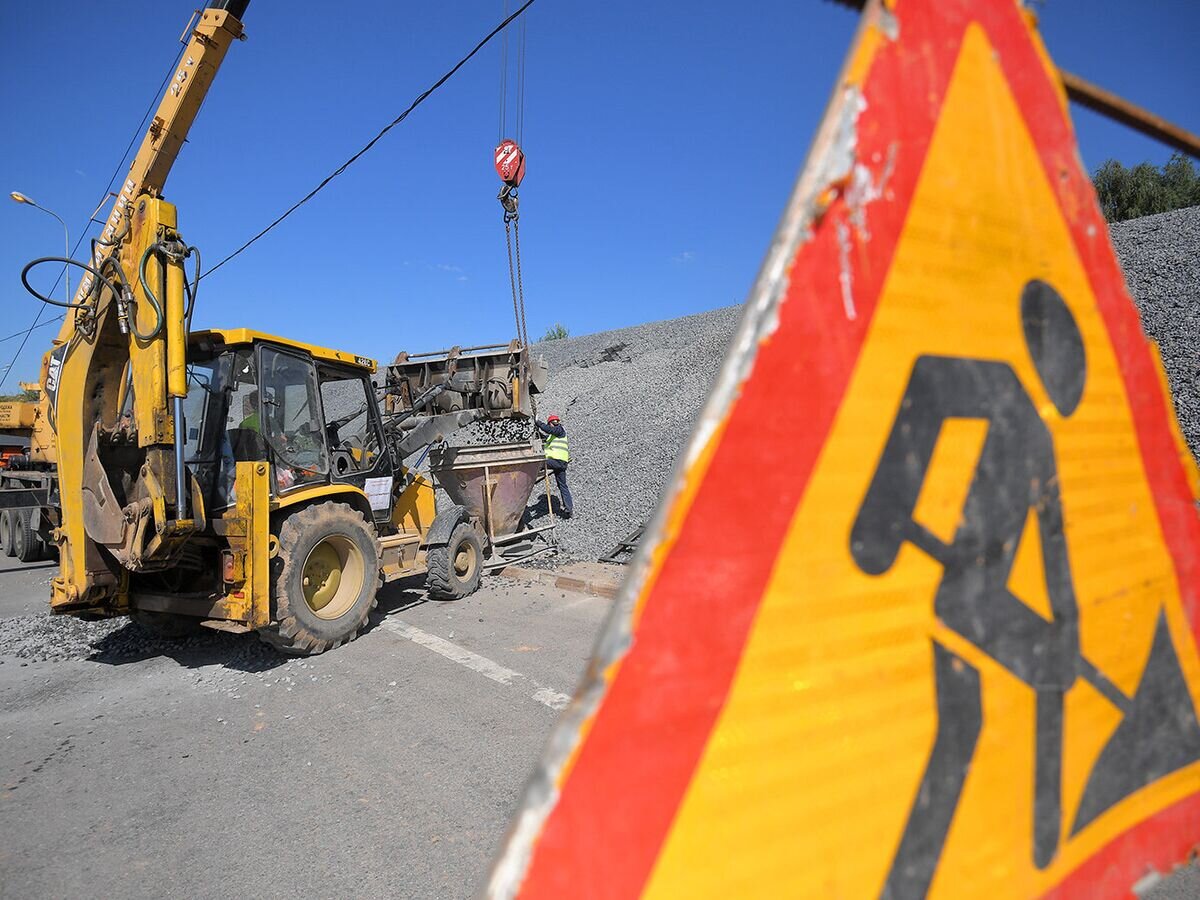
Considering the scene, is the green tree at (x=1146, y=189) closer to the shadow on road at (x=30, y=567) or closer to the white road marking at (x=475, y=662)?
the white road marking at (x=475, y=662)

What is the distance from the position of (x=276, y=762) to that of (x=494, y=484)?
16.4 feet

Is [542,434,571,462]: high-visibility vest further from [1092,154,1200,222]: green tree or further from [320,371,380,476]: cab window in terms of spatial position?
[1092,154,1200,222]: green tree

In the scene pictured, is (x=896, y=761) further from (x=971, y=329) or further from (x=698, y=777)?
(x=971, y=329)

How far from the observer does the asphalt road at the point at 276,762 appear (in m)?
2.85

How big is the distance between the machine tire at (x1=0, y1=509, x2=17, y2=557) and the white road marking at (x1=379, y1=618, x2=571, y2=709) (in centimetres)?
942

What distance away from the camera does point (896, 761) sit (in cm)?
78

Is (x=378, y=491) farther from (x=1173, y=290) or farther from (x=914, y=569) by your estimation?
(x=1173, y=290)

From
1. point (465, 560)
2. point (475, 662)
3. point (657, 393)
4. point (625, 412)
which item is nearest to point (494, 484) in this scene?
point (465, 560)

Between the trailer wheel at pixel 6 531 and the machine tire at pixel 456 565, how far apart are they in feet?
30.2

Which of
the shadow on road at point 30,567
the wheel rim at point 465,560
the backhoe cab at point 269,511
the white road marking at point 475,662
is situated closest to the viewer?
the white road marking at point 475,662

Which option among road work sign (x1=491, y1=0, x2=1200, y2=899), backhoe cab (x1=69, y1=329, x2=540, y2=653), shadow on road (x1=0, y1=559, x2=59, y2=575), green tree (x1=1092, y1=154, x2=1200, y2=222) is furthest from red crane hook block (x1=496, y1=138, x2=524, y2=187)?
green tree (x1=1092, y1=154, x2=1200, y2=222)

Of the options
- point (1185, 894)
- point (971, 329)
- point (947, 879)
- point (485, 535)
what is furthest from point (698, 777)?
point (485, 535)


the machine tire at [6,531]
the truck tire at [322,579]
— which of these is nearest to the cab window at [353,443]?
the truck tire at [322,579]

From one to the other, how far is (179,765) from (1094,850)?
14.5 ft
